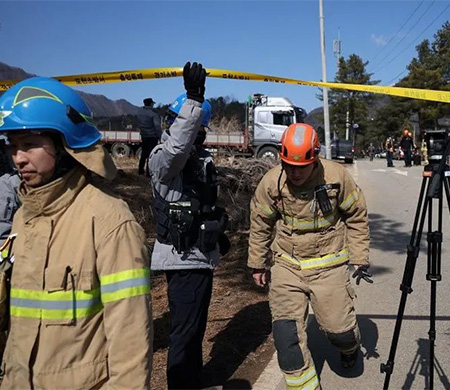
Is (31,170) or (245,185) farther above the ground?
(31,170)

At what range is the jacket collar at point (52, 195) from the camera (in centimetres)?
179

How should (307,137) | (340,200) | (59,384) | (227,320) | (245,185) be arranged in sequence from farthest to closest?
(245,185) < (227,320) < (340,200) < (307,137) < (59,384)

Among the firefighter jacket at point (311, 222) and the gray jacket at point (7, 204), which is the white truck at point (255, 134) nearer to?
the firefighter jacket at point (311, 222)

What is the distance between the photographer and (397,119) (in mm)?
64750

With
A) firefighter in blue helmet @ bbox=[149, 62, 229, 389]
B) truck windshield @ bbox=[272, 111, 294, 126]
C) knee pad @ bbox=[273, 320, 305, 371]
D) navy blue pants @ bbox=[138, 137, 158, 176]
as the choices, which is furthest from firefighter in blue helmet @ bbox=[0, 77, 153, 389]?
truck windshield @ bbox=[272, 111, 294, 126]

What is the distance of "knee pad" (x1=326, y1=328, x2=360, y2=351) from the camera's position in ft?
11.6

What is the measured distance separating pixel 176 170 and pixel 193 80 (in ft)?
1.91

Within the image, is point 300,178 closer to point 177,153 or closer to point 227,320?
point 177,153

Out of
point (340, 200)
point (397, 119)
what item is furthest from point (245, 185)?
point (397, 119)

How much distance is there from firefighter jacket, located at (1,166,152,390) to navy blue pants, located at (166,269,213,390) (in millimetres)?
1426

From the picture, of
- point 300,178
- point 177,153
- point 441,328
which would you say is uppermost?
point 177,153

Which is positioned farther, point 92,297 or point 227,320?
point 227,320

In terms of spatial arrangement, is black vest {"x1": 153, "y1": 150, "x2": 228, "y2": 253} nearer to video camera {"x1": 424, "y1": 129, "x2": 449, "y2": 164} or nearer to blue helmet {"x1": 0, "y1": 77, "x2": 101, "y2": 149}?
blue helmet {"x1": 0, "y1": 77, "x2": 101, "y2": 149}

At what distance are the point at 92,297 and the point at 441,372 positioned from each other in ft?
10.2
